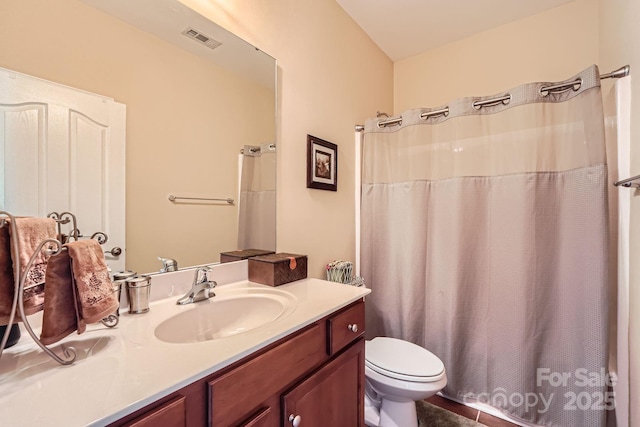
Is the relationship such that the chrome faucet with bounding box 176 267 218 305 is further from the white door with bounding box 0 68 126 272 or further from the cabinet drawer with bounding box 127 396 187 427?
the cabinet drawer with bounding box 127 396 187 427

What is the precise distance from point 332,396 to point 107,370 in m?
0.73

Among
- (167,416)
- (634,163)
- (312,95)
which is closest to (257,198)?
(312,95)

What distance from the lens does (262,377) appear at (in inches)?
29.5

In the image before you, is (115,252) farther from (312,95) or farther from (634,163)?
(634,163)

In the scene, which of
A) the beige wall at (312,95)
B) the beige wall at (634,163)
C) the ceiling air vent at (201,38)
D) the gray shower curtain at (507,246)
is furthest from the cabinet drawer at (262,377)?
the beige wall at (634,163)

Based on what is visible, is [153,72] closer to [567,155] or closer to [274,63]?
[274,63]

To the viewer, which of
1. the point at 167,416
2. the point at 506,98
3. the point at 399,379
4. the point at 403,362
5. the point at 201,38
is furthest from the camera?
the point at 506,98

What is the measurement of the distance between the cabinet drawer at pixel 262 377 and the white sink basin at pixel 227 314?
0.12 metres

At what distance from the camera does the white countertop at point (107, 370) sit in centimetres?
47

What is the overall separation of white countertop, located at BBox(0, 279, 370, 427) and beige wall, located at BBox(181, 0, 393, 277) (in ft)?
2.66

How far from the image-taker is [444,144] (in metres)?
1.76

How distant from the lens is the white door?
761mm

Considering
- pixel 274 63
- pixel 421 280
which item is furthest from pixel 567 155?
pixel 274 63

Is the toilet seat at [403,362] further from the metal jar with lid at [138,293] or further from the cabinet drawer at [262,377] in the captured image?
the metal jar with lid at [138,293]
